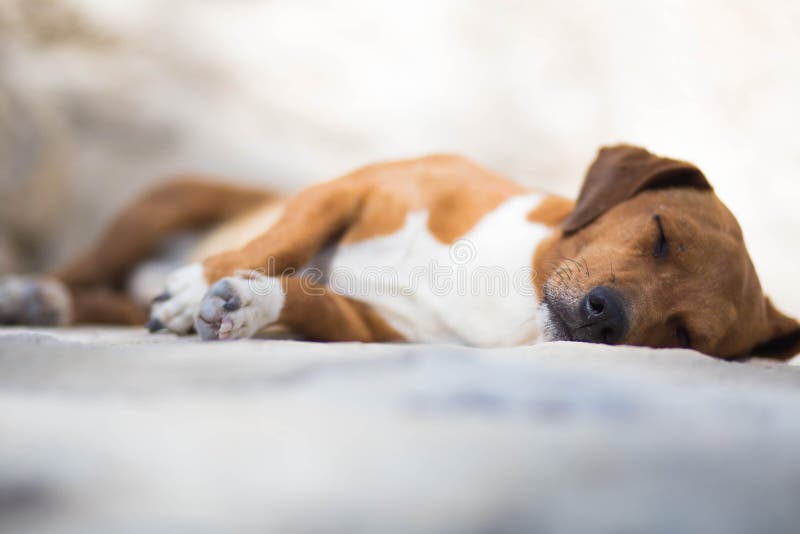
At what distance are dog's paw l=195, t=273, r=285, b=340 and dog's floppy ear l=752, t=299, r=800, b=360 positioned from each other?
60.5 inches

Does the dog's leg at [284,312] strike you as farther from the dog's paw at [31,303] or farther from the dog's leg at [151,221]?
the dog's leg at [151,221]

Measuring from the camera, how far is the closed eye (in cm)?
213

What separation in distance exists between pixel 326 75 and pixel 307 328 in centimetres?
233

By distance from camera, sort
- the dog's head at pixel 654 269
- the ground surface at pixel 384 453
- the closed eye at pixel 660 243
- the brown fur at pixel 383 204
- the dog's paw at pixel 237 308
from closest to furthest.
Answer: the ground surface at pixel 384 453 < the dog's paw at pixel 237 308 < the dog's head at pixel 654 269 < the closed eye at pixel 660 243 < the brown fur at pixel 383 204

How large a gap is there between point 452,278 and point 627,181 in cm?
61

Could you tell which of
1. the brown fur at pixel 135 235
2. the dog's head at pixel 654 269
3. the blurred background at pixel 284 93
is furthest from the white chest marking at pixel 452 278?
the blurred background at pixel 284 93

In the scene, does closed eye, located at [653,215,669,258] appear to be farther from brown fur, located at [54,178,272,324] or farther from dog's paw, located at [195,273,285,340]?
brown fur, located at [54,178,272,324]

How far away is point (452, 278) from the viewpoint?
247 centimetres

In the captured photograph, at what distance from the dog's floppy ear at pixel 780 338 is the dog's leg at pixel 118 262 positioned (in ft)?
7.39

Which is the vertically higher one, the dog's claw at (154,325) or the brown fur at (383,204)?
the brown fur at (383,204)

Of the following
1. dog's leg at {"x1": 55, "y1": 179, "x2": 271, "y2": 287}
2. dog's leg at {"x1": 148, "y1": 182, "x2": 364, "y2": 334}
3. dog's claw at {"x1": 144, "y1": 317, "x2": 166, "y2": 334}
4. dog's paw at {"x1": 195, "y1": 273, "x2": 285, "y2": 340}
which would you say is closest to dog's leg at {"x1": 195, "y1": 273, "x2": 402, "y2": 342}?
dog's paw at {"x1": 195, "y1": 273, "x2": 285, "y2": 340}

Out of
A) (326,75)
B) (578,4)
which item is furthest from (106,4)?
(578,4)

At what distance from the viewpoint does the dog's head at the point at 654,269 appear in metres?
2.03

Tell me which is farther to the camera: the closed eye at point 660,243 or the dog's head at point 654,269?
the closed eye at point 660,243
